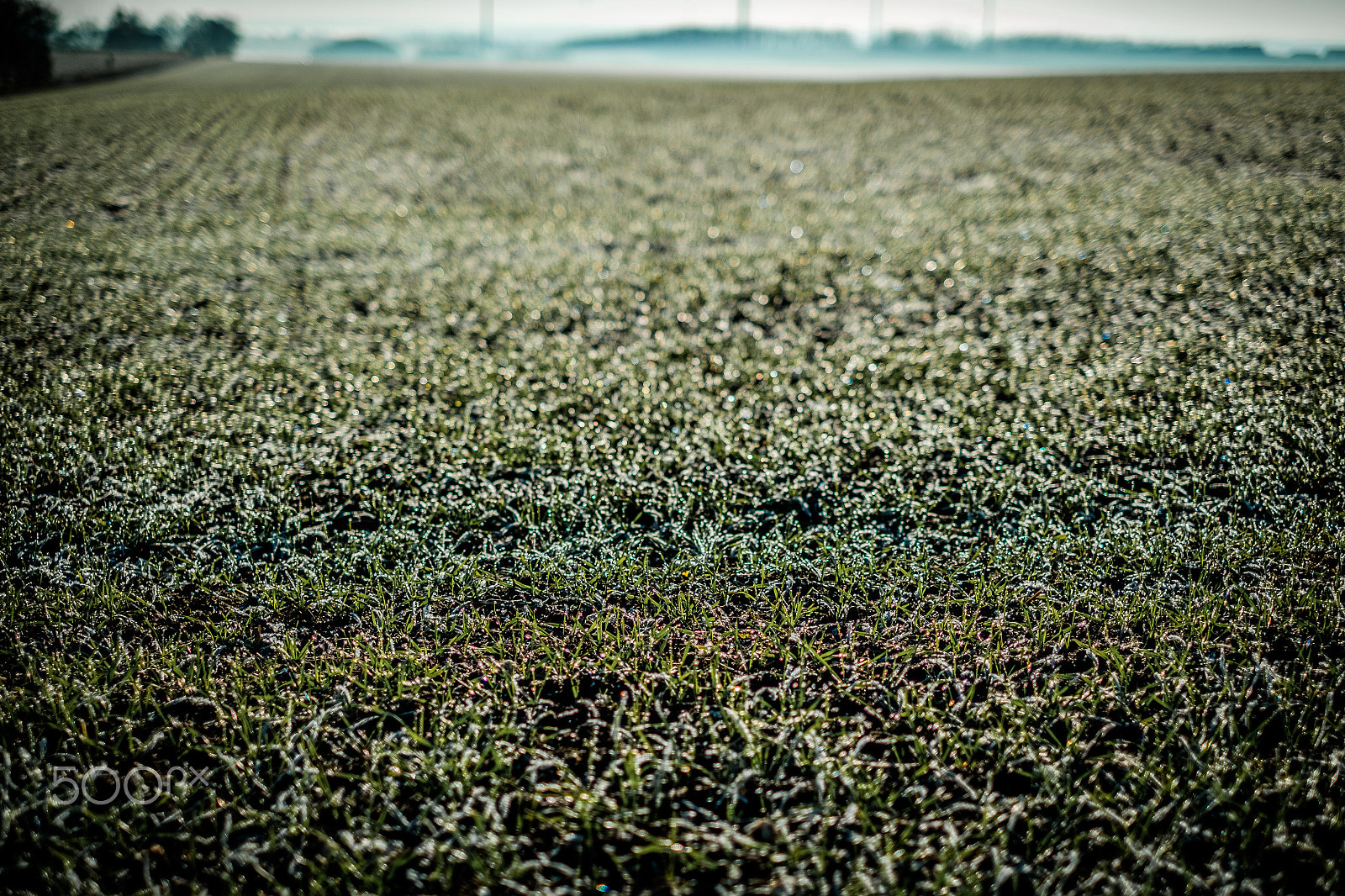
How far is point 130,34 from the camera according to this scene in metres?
39.5

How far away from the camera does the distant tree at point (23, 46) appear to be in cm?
1465

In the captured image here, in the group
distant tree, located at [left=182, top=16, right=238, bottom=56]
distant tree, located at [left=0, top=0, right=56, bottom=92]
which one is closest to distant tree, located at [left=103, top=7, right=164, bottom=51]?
distant tree, located at [left=182, top=16, right=238, bottom=56]

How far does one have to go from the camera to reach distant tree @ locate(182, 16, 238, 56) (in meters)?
44.2

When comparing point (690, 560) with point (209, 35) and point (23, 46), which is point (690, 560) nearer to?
point (23, 46)

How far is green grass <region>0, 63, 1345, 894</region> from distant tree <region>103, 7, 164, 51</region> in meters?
44.2

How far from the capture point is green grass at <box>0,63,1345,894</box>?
57.7 inches

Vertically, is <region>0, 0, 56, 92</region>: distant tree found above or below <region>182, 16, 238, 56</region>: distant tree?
below

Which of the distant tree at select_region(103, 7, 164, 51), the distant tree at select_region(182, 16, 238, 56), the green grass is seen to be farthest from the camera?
the distant tree at select_region(182, 16, 238, 56)

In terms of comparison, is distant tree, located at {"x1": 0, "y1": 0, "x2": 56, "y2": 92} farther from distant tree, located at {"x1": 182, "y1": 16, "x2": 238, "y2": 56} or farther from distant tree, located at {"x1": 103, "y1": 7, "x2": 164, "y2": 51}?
distant tree, located at {"x1": 182, "y1": 16, "x2": 238, "y2": 56}

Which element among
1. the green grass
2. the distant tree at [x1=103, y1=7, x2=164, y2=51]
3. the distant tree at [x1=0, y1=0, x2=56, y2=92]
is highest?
the distant tree at [x1=103, y1=7, x2=164, y2=51]

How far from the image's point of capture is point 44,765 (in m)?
1.60

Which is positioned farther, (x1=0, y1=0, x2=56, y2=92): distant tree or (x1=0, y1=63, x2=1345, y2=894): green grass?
(x1=0, y1=0, x2=56, y2=92): distant tree

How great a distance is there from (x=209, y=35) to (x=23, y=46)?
38.2 meters

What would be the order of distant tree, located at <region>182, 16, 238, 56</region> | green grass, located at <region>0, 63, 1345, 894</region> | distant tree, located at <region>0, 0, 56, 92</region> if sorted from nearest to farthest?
1. green grass, located at <region>0, 63, 1345, 894</region>
2. distant tree, located at <region>0, 0, 56, 92</region>
3. distant tree, located at <region>182, 16, 238, 56</region>
